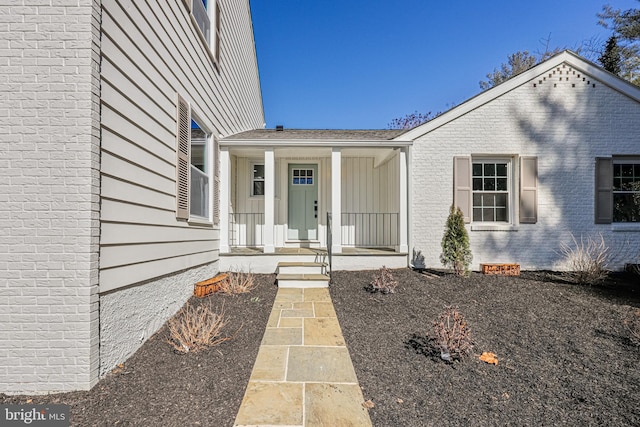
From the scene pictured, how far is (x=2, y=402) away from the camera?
2.32m

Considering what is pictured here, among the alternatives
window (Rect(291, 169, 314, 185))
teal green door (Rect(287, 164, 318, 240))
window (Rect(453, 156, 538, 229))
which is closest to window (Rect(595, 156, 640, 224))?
window (Rect(453, 156, 538, 229))

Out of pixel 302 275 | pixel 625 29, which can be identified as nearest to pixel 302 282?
pixel 302 275

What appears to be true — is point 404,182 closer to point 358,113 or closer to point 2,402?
point 2,402

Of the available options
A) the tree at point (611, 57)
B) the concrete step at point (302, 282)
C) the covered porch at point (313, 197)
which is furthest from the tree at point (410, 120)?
the concrete step at point (302, 282)

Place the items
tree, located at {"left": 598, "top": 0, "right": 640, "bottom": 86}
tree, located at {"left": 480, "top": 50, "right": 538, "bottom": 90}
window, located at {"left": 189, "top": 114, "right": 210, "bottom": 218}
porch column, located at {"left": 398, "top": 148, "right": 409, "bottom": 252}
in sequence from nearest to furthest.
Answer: window, located at {"left": 189, "top": 114, "right": 210, "bottom": 218} → porch column, located at {"left": 398, "top": 148, "right": 409, "bottom": 252} → tree, located at {"left": 598, "top": 0, "right": 640, "bottom": 86} → tree, located at {"left": 480, "top": 50, "right": 538, "bottom": 90}

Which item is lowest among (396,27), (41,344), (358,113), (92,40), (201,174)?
(41,344)

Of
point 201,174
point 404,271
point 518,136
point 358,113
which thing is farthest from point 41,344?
point 358,113

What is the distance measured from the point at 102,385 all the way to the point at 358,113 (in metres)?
17.3

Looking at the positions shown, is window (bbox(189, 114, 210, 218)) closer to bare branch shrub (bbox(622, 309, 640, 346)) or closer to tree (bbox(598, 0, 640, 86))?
bare branch shrub (bbox(622, 309, 640, 346))

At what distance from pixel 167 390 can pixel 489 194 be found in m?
6.79

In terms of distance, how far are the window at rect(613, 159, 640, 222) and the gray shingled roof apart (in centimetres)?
469

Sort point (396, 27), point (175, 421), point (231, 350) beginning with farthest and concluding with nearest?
point (396, 27)
point (231, 350)
point (175, 421)

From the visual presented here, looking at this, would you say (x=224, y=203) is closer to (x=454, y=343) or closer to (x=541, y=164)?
(x=454, y=343)

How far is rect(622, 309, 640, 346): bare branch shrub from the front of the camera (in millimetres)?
3304
